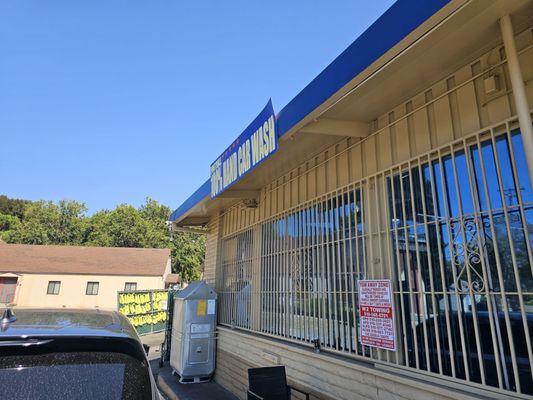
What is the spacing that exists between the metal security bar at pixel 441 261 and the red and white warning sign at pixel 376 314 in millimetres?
77

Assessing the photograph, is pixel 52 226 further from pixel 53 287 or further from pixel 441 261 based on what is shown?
pixel 441 261

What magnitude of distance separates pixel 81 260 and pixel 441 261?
32.5 meters

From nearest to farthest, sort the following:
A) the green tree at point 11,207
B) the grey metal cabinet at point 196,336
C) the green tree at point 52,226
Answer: the grey metal cabinet at point 196,336, the green tree at point 52,226, the green tree at point 11,207

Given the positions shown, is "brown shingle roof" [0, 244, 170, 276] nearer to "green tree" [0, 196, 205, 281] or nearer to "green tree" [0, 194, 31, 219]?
"green tree" [0, 196, 205, 281]

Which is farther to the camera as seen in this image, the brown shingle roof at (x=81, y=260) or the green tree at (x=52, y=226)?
the green tree at (x=52, y=226)

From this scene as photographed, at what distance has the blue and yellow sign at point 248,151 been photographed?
13.1ft

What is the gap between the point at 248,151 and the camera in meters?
4.50

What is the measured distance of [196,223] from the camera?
10047 millimetres

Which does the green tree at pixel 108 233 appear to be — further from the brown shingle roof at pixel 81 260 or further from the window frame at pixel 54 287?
the window frame at pixel 54 287

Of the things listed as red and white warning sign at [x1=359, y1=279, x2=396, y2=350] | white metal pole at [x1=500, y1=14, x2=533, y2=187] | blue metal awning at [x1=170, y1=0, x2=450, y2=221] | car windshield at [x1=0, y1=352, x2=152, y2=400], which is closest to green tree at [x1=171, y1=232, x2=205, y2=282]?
red and white warning sign at [x1=359, y1=279, x2=396, y2=350]

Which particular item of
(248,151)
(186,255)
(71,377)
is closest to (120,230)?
(186,255)

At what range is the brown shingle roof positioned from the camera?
2838cm

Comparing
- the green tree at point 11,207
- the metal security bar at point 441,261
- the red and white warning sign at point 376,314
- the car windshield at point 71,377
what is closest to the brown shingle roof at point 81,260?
the metal security bar at point 441,261

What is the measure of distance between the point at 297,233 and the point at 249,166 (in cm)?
143
